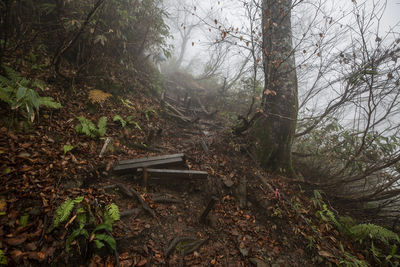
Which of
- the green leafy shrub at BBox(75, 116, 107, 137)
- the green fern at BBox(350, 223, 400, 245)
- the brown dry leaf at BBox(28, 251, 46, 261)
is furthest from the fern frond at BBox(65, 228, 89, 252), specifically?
the green fern at BBox(350, 223, 400, 245)

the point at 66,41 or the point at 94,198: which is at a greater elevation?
the point at 66,41

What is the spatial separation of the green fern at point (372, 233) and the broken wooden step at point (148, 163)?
429 centimetres

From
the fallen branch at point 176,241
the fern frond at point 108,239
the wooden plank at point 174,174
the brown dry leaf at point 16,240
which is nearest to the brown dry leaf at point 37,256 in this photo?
the brown dry leaf at point 16,240

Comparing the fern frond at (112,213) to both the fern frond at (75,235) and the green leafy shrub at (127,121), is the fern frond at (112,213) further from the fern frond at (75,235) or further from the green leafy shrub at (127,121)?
the green leafy shrub at (127,121)

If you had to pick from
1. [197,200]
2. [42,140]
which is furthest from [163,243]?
[42,140]

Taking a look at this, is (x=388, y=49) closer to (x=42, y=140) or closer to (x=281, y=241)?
(x=281, y=241)

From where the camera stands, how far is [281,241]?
362 cm

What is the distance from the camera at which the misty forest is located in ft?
8.70

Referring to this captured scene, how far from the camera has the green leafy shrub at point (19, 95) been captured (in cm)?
283

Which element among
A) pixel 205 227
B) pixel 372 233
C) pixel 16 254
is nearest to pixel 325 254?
pixel 372 233

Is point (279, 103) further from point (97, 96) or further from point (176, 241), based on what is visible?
point (97, 96)

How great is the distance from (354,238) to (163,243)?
4.15 metres

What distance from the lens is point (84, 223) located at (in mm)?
2498

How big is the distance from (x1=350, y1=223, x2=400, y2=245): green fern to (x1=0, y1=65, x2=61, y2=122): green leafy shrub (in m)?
6.78
